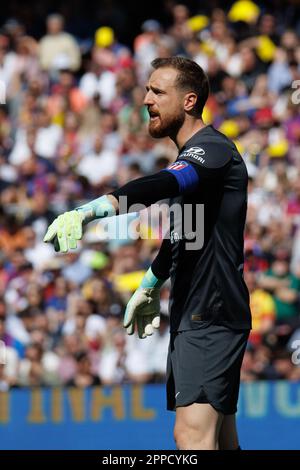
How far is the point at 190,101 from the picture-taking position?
5586mm

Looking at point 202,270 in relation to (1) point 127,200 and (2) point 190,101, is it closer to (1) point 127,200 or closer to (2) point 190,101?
(1) point 127,200

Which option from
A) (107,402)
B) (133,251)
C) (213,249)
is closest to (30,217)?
(133,251)

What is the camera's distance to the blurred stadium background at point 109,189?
10.5 m

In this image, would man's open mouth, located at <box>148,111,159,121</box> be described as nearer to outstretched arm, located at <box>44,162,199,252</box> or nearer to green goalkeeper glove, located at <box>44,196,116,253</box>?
outstretched arm, located at <box>44,162,199,252</box>

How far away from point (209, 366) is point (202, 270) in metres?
0.48

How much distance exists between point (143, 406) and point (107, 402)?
0.35 metres

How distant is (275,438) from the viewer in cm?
1010

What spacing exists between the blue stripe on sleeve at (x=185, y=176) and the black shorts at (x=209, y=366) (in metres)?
0.75

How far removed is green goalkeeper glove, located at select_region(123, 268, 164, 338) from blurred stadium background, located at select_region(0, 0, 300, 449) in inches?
167

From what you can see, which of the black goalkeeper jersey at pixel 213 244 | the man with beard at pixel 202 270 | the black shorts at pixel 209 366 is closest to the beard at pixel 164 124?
the man with beard at pixel 202 270

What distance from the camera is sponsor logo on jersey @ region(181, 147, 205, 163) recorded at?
5.26 meters
